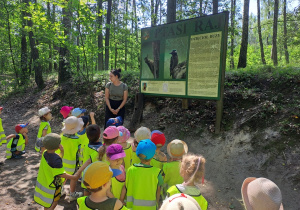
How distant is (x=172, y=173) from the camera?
297 centimetres

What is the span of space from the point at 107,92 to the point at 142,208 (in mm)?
3989

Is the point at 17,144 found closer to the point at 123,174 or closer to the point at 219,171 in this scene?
the point at 123,174

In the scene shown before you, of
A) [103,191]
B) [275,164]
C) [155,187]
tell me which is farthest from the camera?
[275,164]

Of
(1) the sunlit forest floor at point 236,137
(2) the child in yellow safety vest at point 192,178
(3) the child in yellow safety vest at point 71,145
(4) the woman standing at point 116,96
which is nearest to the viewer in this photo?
(2) the child in yellow safety vest at point 192,178

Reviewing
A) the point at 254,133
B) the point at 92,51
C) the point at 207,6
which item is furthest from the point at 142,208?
the point at 207,6

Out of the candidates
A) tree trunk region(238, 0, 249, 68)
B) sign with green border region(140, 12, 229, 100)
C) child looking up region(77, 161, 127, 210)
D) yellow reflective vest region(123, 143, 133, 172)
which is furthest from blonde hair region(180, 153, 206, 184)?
tree trunk region(238, 0, 249, 68)

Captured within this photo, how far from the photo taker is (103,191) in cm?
194

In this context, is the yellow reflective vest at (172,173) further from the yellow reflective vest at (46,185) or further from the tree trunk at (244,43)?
the tree trunk at (244,43)

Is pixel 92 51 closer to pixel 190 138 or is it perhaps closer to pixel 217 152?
pixel 190 138

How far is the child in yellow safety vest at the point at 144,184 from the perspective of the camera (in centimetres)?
263

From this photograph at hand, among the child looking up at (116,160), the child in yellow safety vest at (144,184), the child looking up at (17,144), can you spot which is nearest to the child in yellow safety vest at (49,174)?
the child looking up at (116,160)

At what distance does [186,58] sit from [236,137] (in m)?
2.65

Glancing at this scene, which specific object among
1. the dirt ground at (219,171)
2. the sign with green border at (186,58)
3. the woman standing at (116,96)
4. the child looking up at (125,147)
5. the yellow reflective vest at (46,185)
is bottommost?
the dirt ground at (219,171)

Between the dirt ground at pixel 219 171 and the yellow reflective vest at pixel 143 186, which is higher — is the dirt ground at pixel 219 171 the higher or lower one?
the lower one
